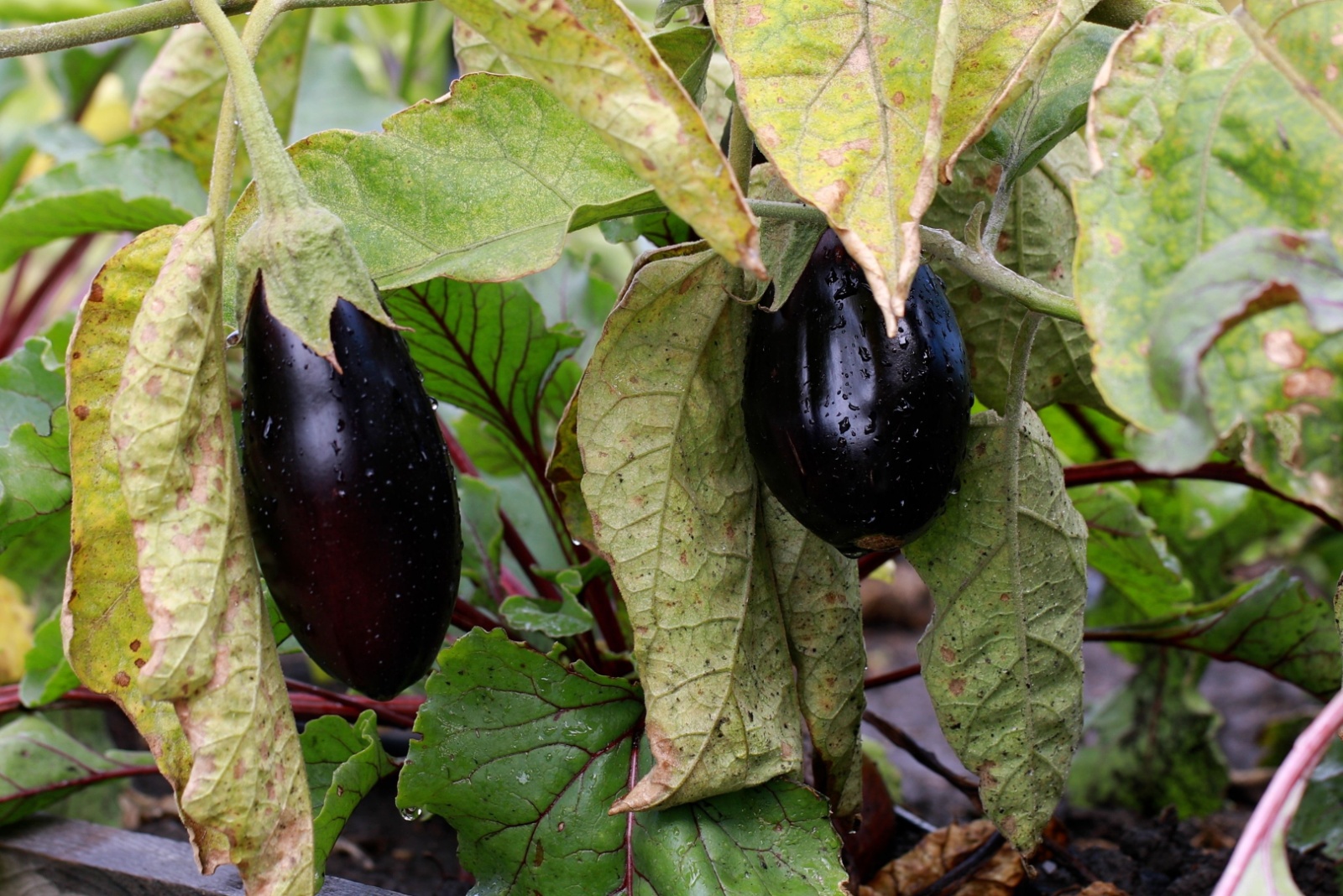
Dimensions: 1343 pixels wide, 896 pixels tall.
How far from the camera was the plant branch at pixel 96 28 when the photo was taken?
50 cm

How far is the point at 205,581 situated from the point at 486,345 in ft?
1.28

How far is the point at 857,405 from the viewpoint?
1.73 ft

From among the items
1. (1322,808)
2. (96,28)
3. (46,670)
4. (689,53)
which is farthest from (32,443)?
(1322,808)

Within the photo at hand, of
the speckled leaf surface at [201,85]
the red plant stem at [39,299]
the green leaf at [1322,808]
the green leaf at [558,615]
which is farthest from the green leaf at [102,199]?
the green leaf at [1322,808]

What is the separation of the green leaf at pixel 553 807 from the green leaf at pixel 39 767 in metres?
0.38

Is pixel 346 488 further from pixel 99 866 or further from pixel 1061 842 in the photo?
pixel 1061 842

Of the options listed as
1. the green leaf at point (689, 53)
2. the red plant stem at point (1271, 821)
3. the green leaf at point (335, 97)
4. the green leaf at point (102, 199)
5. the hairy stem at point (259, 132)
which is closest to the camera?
the red plant stem at point (1271, 821)

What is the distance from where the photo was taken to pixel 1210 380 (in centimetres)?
39

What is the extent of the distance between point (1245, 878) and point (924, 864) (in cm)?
51

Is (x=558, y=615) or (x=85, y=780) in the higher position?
(x=558, y=615)

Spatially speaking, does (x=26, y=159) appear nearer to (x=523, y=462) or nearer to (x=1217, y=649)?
(x=523, y=462)

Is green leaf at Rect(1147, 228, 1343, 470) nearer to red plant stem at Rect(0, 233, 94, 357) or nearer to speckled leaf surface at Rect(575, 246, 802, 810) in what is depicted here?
speckled leaf surface at Rect(575, 246, 802, 810)

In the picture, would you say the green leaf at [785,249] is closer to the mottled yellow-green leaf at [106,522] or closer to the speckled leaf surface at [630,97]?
the speckled leaf surface at [630,97]

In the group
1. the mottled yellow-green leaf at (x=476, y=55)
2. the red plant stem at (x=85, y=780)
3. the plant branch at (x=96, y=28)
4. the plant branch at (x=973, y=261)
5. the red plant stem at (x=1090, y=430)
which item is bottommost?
the red plant stem at (x=85, y=780)
